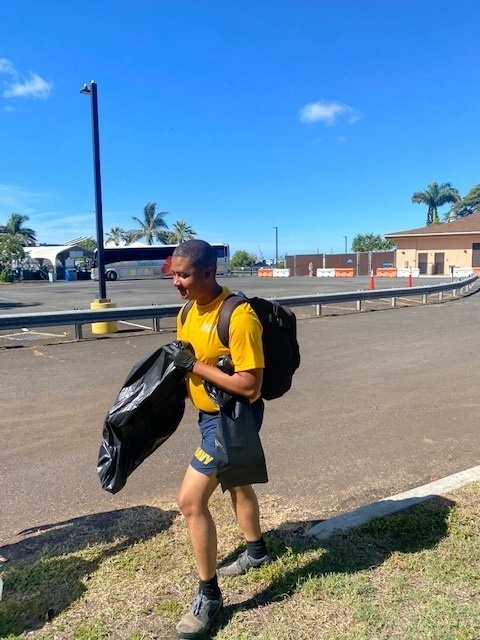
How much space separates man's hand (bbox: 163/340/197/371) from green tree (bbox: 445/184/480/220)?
6829 centimetres

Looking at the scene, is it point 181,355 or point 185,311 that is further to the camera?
point 185,311

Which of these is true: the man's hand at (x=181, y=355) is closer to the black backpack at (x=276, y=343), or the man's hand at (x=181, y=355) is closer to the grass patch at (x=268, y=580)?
the black backpack at (x=276, y=343)

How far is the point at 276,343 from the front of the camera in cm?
266

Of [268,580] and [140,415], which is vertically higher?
[140,415]

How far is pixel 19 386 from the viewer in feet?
22.7

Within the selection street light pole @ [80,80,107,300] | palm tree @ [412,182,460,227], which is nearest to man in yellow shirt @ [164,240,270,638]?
street light pole @ [80,80,107,300]

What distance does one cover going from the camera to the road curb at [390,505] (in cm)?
322

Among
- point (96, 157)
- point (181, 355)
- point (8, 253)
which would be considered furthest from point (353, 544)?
point (8, 253)

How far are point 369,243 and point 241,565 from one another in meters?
91.4

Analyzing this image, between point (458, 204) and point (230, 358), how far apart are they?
225 ft

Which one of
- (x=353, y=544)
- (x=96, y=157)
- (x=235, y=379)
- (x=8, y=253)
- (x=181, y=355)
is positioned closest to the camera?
(x=235, y=379)

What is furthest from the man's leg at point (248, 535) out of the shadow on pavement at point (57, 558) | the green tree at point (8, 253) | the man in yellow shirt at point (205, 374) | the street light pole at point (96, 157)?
the green tree at point (8, 253)

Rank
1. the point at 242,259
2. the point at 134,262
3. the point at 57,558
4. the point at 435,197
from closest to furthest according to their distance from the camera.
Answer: the point at 57,558 < the point at 134,262 < the point at 435,197 < the point at 242,259

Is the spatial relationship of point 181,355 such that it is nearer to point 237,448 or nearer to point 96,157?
point 237,448
